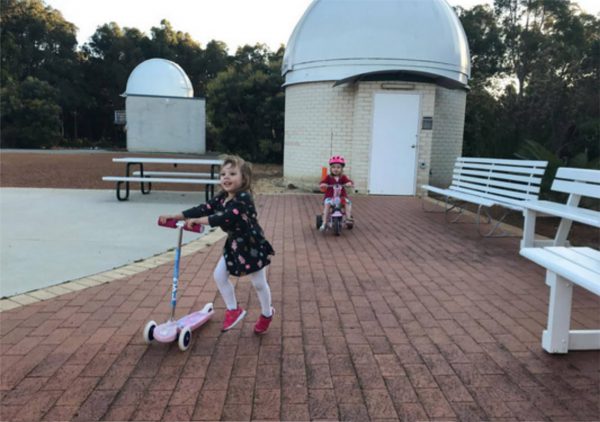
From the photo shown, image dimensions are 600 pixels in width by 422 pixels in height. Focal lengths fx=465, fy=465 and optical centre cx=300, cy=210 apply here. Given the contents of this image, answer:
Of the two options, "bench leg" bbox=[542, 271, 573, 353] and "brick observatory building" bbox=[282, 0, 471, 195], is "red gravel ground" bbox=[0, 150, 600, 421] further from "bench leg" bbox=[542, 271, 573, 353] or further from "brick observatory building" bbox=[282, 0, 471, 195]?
"brick observatory building" bbox=[282, 0, 471, 195]

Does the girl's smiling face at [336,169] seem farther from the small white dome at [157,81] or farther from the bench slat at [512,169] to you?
the small white dome at [157,81]

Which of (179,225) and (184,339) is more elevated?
(179,225)

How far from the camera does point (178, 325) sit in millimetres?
3498

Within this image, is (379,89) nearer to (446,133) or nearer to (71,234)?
(446,133)

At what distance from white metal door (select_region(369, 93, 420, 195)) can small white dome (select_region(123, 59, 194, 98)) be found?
27.7 m

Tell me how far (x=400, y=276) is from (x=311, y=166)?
9.27 metres

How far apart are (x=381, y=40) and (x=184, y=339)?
1180cm

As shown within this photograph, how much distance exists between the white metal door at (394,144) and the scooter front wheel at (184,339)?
33.4 feet

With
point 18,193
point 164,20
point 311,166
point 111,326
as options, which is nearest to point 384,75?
point 311,166

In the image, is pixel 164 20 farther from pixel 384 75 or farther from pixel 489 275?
pixel 489 275

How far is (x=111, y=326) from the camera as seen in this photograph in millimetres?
3752

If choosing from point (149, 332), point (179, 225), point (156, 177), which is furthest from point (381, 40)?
point (149, 332)

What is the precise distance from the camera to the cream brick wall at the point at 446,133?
14008 millimetres

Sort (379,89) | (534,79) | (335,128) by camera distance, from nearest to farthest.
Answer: (379,89) → (335,128) → (534,79)
